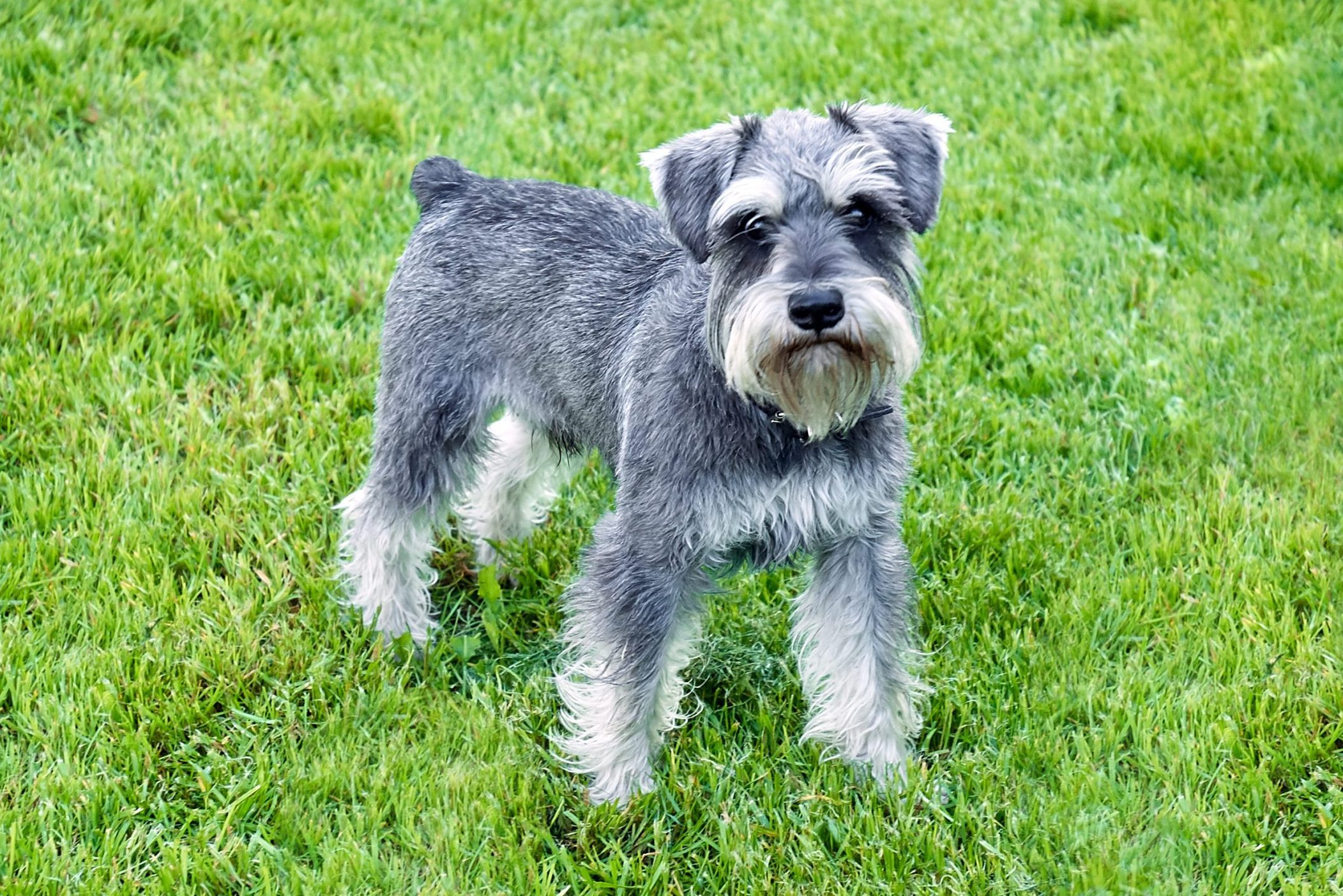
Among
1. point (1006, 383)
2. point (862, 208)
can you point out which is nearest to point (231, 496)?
point (862, 208)

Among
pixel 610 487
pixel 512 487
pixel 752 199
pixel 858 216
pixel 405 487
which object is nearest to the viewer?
pixel 752 199

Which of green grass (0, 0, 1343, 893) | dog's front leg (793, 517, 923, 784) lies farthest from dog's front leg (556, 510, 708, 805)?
dog's front leg (793, 517, 923, 784)

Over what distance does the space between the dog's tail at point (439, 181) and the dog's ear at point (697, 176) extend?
3.82 feet

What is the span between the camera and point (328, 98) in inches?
294

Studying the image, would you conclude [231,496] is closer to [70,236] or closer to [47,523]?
[47,523]

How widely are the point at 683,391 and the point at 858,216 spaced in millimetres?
696

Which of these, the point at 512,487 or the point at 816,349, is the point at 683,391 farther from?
the point at 512,487

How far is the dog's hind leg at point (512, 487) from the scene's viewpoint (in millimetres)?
5211

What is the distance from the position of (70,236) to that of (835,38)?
4489 mm

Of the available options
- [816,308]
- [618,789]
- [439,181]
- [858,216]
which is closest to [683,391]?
[816,308]

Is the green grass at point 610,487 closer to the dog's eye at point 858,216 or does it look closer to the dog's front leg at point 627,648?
the dog's front leg at point 627,648

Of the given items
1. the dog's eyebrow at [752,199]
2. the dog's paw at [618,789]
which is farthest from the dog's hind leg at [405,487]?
the dog's eyebrow at [752,199]

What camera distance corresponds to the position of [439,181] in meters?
4.80

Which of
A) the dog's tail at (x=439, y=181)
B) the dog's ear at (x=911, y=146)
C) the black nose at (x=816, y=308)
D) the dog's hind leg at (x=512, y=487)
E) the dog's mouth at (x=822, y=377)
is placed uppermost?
the dog's ear at (x=911, y=146)
